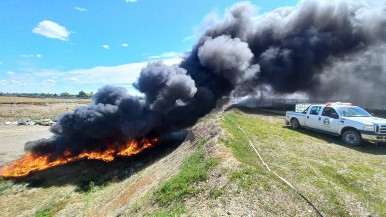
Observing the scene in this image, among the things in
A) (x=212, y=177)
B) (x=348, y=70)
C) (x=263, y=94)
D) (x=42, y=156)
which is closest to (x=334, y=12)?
(x=348, y=70)

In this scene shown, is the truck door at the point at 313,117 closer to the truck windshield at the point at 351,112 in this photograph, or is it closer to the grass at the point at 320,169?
the grass at the point at 320,169

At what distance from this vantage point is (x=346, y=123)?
14.2 meters

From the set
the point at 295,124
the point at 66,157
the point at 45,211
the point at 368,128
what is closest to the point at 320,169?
the point at 368,128


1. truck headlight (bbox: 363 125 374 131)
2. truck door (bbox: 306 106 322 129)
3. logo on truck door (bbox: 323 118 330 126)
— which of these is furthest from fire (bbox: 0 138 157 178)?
truck headlight (bbox: 363 125 374 131)

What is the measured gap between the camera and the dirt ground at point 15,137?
2683cm

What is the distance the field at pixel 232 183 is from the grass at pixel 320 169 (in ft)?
0.11

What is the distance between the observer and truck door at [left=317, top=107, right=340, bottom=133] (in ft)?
48.6

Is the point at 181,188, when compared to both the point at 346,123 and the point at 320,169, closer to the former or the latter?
the point at 320,169

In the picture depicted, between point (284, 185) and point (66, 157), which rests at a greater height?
point (284, 185)

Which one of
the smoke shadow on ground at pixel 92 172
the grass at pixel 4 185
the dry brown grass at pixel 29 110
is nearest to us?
the grass at pixel 4 185

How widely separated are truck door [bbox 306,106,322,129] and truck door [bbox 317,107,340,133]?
0.32 m

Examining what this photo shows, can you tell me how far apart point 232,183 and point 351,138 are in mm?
9197

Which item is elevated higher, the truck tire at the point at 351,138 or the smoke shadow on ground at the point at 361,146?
the truck tire at the point at 351,138

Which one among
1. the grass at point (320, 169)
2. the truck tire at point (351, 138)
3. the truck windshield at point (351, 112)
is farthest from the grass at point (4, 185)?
the truck windshield at point (351, 112)
